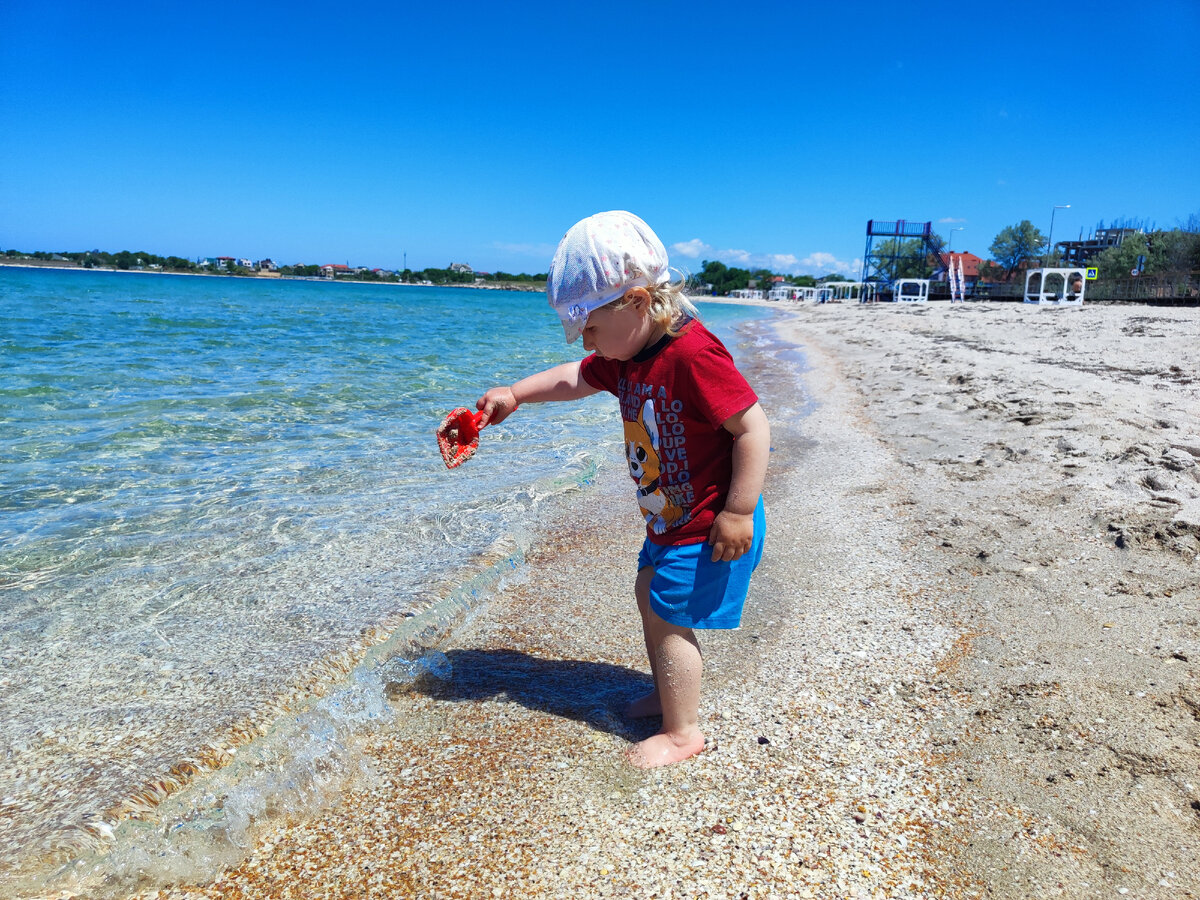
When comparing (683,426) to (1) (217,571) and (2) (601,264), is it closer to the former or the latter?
(2) (601,264)

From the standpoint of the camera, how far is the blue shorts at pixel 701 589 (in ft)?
5.98

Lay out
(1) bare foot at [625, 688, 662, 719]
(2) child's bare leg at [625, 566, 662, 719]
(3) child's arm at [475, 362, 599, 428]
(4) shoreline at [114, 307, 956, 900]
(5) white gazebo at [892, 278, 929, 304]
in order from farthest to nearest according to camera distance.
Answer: (5) white gazebo at [892, 278, 929, 304] < (3) child's arm at [475, 362, 599, 428] < (1) bare foot at [625, 688, 662, 719] < (2) child's bare leg at [625, 566, 662, 719] < (4) shoreline at [114, 307, 956, 900]

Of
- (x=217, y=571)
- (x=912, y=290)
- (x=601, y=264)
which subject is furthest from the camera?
(x=912, y=290)

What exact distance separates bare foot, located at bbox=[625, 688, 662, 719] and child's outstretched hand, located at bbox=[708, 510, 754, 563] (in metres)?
0.57

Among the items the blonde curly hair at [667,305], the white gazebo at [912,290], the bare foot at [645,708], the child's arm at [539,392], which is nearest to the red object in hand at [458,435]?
the child's arm at [539,392]

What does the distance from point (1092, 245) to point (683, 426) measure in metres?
59.9

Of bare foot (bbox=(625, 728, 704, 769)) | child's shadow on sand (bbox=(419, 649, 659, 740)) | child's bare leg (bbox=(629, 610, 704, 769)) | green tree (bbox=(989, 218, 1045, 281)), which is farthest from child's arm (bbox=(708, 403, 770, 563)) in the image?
green tree (bbox=(989, 218, 1045, 281))

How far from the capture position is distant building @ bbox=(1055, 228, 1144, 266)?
4684cm

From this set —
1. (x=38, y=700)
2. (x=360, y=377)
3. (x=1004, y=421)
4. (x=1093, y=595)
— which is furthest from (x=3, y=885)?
(x=360, y=377)

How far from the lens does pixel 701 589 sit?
1826 mm

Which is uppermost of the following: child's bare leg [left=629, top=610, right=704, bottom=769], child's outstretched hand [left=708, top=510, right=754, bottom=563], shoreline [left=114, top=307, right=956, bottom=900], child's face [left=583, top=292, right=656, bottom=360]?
child's face [left=583, top=292, right=656, bottom=360]

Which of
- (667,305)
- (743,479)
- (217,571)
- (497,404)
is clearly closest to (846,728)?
(743,479)

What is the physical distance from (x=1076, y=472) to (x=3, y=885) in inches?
186

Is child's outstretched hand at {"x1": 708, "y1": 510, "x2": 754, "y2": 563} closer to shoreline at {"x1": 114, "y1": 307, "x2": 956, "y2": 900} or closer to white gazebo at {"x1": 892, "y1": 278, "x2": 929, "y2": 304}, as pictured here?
shoreline at {"x1": 114, "y1": 307, "x2": 956, "y2": 900}
